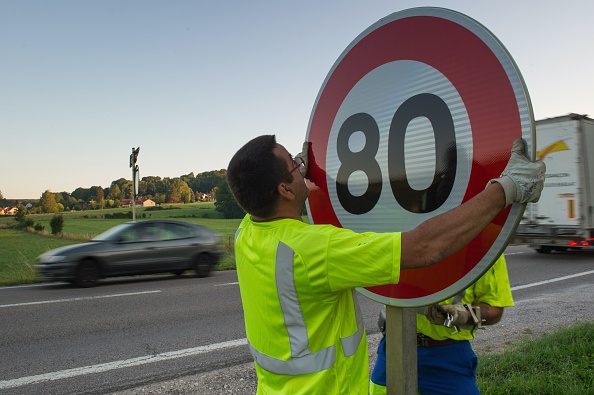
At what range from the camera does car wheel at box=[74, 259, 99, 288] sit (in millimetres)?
10391

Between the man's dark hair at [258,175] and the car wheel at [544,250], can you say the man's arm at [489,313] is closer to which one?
the man's dark hair at [258,175]

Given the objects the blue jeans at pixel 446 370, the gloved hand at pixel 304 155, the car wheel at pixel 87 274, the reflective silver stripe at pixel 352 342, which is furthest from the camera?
the car wheel at pixel 87 274

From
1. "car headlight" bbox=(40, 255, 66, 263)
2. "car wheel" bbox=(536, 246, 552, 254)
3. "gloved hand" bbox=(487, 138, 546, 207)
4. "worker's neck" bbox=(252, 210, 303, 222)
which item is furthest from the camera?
"car wheel" bbox=(536, 246, 552, 254)

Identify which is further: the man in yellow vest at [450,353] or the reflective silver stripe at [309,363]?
the man in yellow vest at [450,353]

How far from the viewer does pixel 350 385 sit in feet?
4.36

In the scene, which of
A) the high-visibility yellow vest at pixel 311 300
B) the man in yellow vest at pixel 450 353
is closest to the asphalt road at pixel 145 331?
the man in yellow vest at pixel 450 353

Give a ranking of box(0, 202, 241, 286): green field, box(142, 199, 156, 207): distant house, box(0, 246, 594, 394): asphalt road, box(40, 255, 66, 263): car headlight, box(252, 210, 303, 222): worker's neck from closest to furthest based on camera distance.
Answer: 1. box(252, 210, 303, 222): worker's neck
2. box(0, 246, 594, 394): asphalt road
3. box(40, 255, 66, 263): car headlight
4. box(0, 202, 241, 286): green field
5. box(142, 199, 156, 207): distant house

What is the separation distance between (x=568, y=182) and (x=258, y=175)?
13.7 metres

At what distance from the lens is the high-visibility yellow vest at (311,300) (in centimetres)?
121

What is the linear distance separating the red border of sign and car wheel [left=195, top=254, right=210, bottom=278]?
1111 cm

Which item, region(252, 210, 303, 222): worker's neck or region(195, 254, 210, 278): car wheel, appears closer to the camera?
region(252, 210, 303, 222): worker's neck

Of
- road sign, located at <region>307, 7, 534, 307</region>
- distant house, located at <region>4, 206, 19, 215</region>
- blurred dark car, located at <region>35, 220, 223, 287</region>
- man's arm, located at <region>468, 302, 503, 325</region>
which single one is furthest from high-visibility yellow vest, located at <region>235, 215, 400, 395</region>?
distant house, located at <region>4, 206, 19, 215</region>

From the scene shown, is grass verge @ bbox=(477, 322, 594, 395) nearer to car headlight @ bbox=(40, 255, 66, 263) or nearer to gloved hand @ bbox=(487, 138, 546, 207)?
gloved hand @ bbox=(487, 138, 546, 207)

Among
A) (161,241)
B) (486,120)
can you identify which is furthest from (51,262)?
(486,120)
